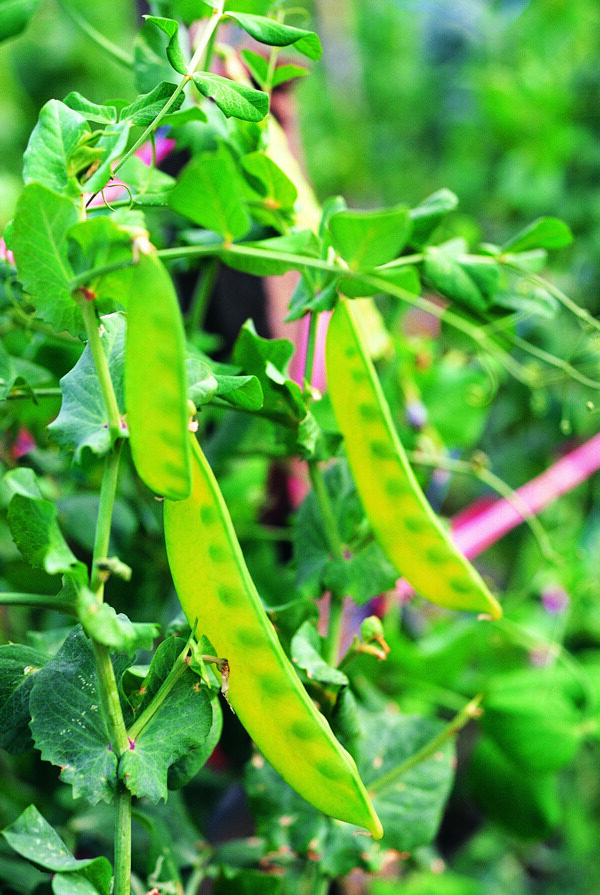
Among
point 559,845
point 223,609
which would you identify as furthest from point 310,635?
point 559,845

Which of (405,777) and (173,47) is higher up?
(173,47)

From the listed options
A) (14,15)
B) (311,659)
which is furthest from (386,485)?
(14,15)

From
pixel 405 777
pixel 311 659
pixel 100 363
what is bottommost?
pixel 405 777

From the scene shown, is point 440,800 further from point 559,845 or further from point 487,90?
point 487,90

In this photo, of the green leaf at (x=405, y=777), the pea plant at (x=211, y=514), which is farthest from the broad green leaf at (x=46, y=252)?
the green leaf at (x=405, y=777)

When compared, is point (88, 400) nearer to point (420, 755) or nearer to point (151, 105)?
point (151, 105)

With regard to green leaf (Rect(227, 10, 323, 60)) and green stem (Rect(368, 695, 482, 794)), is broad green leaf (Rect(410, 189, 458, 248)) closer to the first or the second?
green leaf (Rect(227, 10, 323, 60))

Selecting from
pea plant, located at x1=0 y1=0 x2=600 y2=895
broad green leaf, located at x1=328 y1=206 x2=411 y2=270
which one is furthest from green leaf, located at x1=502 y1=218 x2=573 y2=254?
broad green leaf, located at x1=328 y1=206 x2=411 y2=270

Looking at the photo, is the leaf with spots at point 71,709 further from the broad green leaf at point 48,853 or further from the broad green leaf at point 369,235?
the broad green leaf at point 369,235
